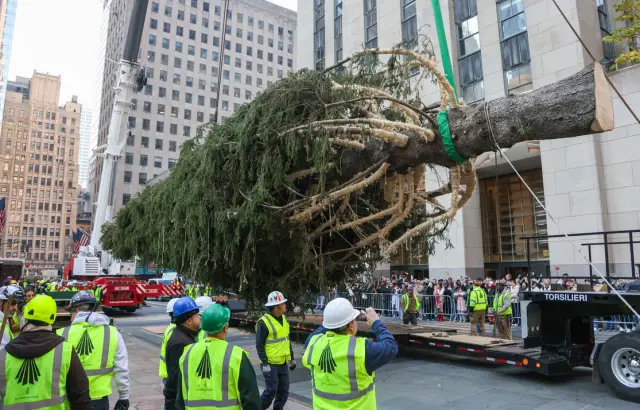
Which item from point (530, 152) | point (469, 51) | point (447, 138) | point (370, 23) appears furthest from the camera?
point (370, 23)

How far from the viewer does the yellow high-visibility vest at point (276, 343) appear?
6254 mm

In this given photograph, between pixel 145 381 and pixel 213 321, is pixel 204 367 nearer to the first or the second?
pixel 213 321

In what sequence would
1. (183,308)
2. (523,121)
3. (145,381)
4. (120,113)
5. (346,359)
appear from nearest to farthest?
1. (346,359)
2. (183,308)
3. (523,121)
4. (145,381)
5. (120,113)

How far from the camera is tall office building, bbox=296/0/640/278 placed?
61.0ft

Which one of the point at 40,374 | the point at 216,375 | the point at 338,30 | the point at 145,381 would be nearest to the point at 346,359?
the point at 216,375

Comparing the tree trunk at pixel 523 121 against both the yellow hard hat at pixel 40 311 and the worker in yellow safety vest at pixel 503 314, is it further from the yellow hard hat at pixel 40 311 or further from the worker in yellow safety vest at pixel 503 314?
the worker in yellow safety vest at pixel 503 314

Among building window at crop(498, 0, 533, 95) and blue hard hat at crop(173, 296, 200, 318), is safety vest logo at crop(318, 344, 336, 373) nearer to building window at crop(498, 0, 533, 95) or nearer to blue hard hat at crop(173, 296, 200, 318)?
blue hard hat at crop(173, 296, 200, 318)

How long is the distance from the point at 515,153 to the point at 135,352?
19190 mm

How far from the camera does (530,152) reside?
869 inches

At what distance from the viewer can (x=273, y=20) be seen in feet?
284

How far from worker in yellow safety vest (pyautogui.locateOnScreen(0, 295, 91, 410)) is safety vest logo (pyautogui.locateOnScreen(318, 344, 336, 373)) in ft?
5.51

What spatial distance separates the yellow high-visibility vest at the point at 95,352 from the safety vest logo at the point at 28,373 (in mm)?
1147

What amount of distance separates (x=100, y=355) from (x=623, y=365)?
731cm

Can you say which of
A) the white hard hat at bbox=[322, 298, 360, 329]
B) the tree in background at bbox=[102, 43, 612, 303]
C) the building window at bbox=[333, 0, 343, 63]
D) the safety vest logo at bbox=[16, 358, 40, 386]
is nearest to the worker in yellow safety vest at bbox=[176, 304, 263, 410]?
the white hard hat at bbox=[322, 298, 360, 329]
